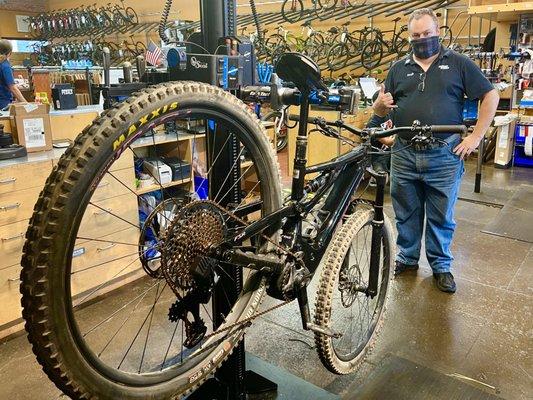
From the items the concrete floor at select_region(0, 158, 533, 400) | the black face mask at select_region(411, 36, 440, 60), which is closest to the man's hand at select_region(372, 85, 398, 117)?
the black face mask at select_region(411, 36, 440, 60)

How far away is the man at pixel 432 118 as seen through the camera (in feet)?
9.12

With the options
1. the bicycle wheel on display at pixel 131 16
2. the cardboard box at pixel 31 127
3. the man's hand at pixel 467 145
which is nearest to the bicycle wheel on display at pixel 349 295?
the man's hand at pixel 467 145

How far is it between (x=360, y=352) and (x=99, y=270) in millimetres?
1675

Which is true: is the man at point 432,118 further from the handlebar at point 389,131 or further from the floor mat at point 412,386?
the floor mat at point 412,386

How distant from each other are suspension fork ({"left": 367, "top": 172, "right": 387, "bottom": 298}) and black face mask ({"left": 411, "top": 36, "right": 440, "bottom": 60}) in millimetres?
1150

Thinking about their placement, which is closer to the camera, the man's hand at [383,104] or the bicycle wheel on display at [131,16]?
the man's hand at [383,104]

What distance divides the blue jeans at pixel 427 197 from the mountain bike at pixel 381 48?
16.8 feet

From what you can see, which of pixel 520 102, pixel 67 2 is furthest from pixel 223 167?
pixel 67 2

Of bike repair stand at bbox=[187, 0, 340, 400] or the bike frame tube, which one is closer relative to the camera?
the bike frame tube

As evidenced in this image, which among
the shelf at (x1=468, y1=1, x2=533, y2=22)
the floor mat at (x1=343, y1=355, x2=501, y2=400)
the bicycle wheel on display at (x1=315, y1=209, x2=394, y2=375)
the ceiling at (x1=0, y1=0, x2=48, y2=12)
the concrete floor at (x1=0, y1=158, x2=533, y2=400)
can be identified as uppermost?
the ceiling at (x1=0, y1=0, x2=48, y2=12)

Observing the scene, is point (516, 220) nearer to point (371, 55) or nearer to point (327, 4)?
point (371, 55)

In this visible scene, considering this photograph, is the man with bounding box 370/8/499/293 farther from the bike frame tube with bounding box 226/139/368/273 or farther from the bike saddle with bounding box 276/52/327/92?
the bike saddle with bounding box 276/52/327/92

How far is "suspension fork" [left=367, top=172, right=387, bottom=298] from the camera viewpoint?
2.00 meters

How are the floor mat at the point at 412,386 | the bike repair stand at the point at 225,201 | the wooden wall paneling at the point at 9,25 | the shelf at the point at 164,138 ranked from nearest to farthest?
the bike repair stand at the point at 225,201 < the floor mat at the point at 412,386 < the shelf at the point at 164,138 < the wooden wall paneling at the point at 9,25
